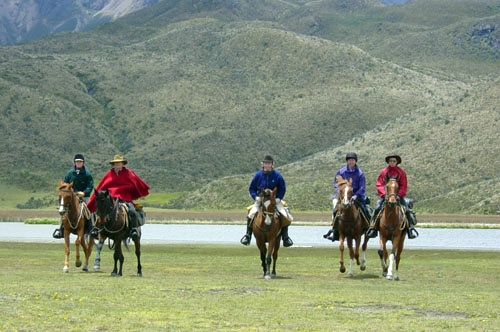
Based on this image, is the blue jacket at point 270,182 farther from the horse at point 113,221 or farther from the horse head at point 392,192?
the horse at point 113,221

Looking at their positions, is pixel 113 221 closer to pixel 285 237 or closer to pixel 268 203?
pixel 268 203

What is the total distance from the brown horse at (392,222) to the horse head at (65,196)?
8.48 meters

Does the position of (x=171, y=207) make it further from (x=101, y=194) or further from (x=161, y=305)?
(x=161, y=305)

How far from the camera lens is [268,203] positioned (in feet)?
86.9

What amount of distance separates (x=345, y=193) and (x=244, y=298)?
767 cm

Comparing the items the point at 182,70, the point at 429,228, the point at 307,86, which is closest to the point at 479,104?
the point at 429,228

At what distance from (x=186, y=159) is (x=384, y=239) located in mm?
124700

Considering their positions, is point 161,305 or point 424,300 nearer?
point 161,305

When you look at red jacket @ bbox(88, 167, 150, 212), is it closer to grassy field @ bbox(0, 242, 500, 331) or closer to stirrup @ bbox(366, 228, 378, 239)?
grassy field @ bbox(0, 242, 500, 331)

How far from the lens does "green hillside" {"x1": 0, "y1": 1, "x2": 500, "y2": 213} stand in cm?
11169

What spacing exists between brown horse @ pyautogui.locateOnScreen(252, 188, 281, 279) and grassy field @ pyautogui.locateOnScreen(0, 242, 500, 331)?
61 cm

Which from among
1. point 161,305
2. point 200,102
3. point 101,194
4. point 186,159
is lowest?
point 161,305

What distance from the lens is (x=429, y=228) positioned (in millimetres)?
74500

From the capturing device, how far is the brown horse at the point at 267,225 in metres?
26.4
